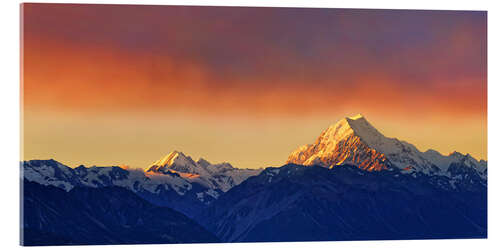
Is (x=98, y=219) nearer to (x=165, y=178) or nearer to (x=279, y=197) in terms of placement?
(x=165, y=178)

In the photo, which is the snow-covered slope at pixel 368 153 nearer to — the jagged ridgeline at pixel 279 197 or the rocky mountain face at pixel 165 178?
the jagged ridgeline at pixel 279 197

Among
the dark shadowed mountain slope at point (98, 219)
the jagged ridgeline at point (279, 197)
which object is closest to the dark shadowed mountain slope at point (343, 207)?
the jagged ridgeline at point (279, 197)

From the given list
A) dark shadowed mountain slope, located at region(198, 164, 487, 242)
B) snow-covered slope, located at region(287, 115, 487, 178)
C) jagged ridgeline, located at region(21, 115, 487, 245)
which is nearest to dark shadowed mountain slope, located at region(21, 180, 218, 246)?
jagged ridgeline, located at region(21, 115, 487, 245)

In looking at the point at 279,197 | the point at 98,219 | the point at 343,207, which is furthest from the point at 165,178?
the point at 343,207

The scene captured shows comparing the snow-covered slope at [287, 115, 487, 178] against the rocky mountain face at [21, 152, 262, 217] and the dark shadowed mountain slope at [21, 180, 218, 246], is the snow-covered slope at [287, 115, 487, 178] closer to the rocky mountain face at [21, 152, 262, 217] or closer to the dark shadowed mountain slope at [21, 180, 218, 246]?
the rocky mountain face at [21, 152, 262, 217]
